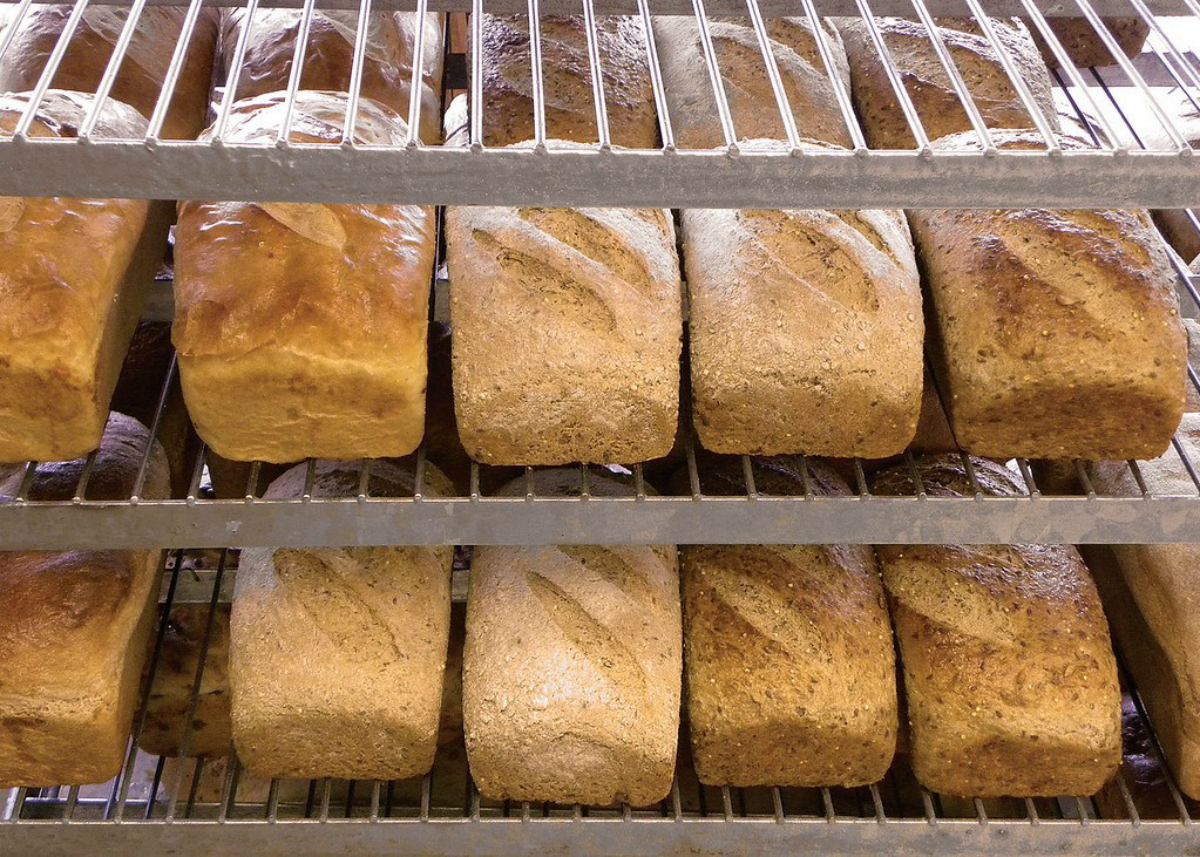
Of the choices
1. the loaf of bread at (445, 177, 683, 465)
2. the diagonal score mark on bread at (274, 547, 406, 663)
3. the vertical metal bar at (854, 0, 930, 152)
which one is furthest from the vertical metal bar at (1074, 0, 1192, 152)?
the diagonal score mark on bread at (274, 547, 406, 663)

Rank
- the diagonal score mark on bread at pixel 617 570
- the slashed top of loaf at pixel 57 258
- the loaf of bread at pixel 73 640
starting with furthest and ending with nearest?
the diagonal score mark on bread at pixel 617 570, the loaf of bread at pixel 73 640, the slashed top of loaf at pixel 57 258

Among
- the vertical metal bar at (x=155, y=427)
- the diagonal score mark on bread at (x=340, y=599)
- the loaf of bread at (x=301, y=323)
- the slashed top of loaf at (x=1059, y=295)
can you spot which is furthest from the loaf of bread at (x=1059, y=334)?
the vertical metal bar at (x=155, y=427)

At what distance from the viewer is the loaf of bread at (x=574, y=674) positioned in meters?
1.41

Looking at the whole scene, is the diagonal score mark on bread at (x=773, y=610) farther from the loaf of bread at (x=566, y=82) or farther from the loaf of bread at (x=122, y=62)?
the loaf of bread at (x=122, y=62)

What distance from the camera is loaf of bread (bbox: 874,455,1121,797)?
1.45 meters

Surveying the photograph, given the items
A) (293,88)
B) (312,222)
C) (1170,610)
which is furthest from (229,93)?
(1170,610)

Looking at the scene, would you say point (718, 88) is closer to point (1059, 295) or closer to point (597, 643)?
point (1059, 295)

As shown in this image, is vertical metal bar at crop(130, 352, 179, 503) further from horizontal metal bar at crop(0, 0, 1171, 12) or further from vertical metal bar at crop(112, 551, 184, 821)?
horizontal metal bar at crop(0, 0, 1171, 12)

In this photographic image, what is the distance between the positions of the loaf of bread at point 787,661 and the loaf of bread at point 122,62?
1129mm

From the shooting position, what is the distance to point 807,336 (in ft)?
4.22

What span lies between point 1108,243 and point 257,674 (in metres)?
1.33

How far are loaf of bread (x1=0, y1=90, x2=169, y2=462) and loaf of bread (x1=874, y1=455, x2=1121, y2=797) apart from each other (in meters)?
1.15

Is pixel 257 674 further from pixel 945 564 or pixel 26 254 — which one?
pixel 945 564

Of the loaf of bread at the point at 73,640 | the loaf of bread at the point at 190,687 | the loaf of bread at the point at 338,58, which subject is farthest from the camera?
the loaf of bread at the point at 190,687
